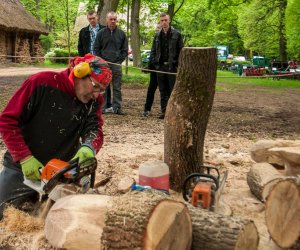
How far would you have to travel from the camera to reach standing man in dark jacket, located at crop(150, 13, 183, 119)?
25.1 feet

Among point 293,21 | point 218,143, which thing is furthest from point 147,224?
point 293,21

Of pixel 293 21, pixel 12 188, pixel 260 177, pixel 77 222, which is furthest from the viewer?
pixel 293 21

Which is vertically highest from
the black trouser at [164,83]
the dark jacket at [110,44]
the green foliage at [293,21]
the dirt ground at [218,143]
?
the green foliage at [293,21]

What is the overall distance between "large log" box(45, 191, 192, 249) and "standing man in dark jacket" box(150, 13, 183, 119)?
5.13 metres

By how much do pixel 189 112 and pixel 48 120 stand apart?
1364 millimetres

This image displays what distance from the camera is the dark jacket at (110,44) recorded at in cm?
827

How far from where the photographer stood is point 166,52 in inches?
307

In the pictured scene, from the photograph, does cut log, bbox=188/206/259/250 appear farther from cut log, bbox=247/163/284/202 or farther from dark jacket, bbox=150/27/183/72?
dark jacket, bbox=150/27/183/72

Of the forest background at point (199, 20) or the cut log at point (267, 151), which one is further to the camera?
the forest background at point (199, 20)

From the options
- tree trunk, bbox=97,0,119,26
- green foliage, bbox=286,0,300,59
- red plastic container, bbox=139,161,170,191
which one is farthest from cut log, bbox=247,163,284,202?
green foliage, bbox=286,0,300,59

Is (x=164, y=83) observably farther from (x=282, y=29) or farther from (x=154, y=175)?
(x=282, y=29)

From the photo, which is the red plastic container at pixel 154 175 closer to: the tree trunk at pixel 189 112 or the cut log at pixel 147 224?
the tree trunk at pixel 189 112

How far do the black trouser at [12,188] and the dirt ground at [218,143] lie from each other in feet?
0.90

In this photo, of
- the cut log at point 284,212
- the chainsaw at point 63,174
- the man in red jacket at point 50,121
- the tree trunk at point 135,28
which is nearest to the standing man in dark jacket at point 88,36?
A: the man in red jacket at point 50,121
